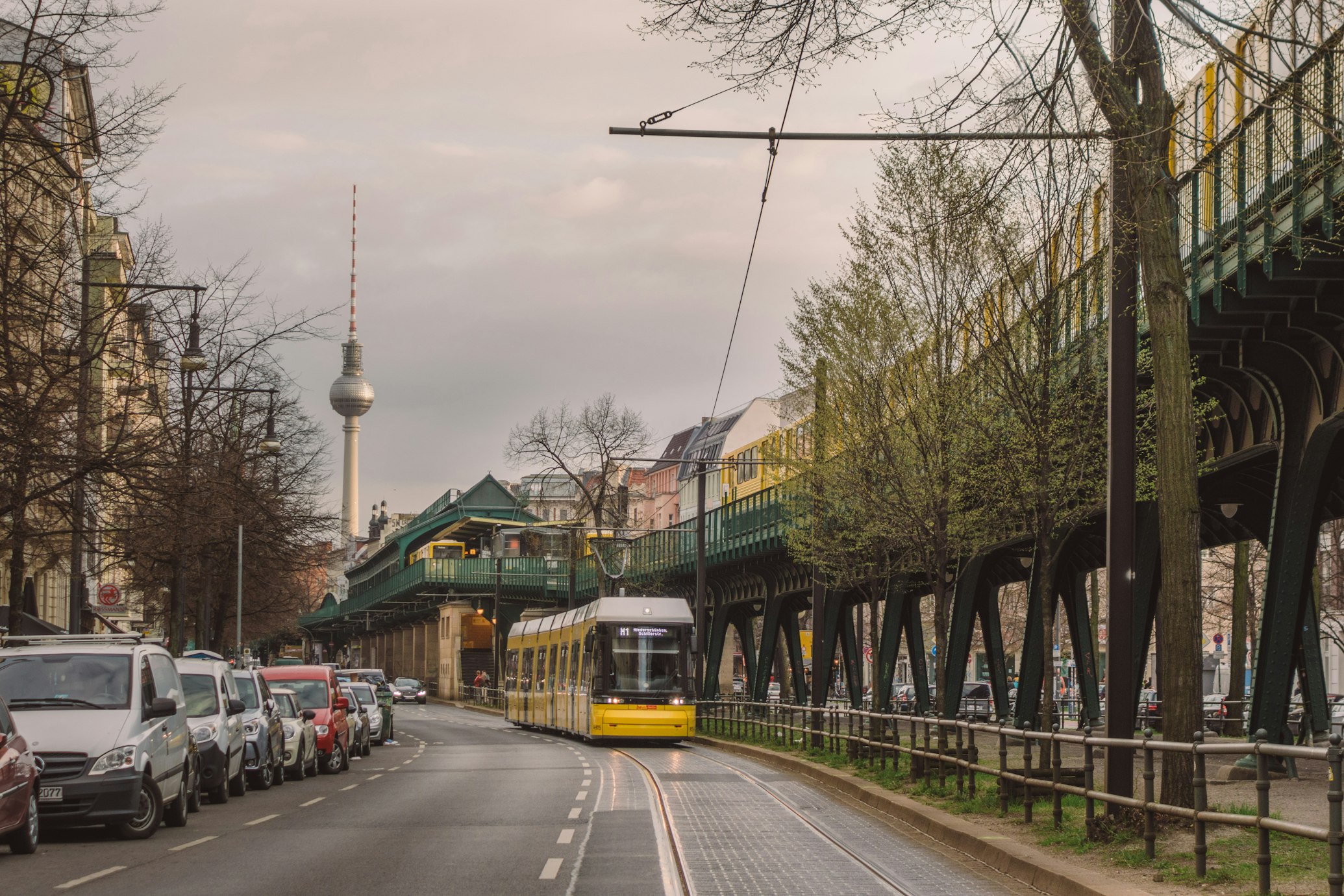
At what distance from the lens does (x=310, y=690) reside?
3353 centimetres

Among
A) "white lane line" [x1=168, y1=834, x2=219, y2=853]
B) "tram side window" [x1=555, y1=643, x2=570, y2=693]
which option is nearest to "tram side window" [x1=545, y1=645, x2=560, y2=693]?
"tram side window" [x1=555, y1=643, x2=570, y2=693]

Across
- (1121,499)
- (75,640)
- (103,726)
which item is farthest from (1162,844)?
(75,640)

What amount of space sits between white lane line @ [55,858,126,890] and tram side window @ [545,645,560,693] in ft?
110

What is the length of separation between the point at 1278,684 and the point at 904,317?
697 centimetres

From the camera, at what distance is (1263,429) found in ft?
78.8

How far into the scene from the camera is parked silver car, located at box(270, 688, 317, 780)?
28938 millimetres

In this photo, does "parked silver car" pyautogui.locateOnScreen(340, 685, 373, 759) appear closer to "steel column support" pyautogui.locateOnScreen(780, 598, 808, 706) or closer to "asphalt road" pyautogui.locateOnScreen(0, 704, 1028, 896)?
"asphalt road" pyautogui.locateOnScreen(0, 704, 1028, 896)

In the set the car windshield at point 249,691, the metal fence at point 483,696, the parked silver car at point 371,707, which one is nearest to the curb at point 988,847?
the car windshield at point 249,691

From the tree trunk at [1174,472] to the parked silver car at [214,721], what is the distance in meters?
12.5

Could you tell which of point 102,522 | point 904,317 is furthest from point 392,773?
point 904,317

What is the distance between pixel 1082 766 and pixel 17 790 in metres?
10.4

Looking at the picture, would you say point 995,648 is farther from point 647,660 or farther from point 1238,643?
point 1238,643

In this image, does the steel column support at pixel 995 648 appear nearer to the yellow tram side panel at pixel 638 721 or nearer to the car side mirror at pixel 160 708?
the yellow tram side panel at pixel 638 721

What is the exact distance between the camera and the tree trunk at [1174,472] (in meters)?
14.1
